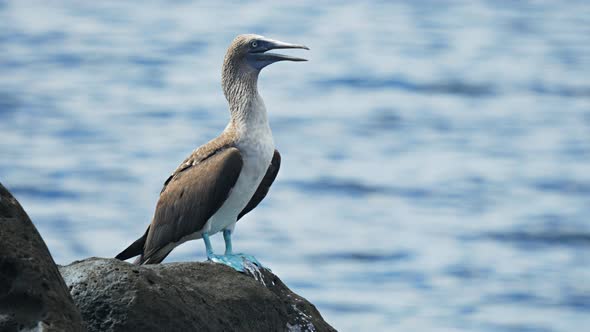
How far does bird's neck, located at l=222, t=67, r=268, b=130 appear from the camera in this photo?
10281mm

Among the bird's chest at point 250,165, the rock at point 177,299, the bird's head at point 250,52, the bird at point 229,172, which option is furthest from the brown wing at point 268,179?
the rock at point 177,299

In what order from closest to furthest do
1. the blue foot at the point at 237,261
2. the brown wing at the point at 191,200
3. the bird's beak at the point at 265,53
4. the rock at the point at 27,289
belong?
1. the rock at the point at 27,289
2. the blue foot at the point at 237,261
3. the brown wing at the point at 191,200
4. the bird's beak at the point at 265,53

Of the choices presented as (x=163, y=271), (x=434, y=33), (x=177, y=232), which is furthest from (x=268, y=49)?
(x=434, y=33)

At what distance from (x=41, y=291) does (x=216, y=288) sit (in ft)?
7.90

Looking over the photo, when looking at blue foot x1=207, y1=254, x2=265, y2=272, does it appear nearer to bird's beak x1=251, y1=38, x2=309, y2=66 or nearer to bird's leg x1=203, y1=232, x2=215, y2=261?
bird's leg x1=203, y1=232, x2=215, y2=261

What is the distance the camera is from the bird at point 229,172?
33.7 feet

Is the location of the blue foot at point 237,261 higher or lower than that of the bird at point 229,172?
lower

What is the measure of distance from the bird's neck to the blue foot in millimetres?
1127

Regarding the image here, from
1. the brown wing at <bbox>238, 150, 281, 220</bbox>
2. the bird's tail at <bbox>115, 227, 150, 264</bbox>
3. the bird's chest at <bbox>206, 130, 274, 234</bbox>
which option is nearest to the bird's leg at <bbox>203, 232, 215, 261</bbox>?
the bird's chest at <bbox>206, 130, 274, 234</bbox>

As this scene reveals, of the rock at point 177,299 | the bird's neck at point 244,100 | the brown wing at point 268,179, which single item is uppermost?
the bird's neck at point 244,100

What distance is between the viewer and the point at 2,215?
734cm

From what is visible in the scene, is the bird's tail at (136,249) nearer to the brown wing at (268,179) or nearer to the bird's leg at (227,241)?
the bird's leg at (227,241)

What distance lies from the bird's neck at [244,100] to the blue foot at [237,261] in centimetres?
113

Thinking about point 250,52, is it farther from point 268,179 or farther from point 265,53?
point 268,179
